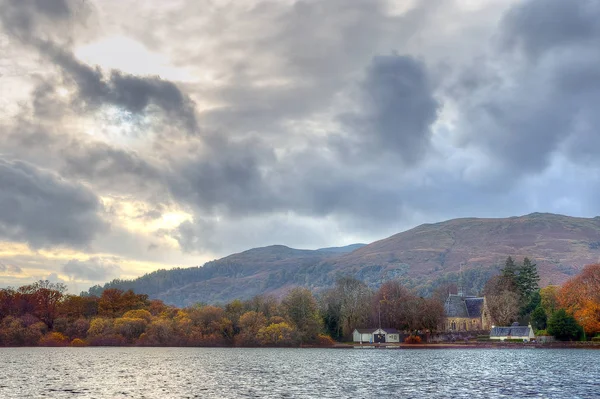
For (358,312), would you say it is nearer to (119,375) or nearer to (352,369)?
(352,369)

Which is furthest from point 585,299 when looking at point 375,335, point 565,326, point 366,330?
point 366,330

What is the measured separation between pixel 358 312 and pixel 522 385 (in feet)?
396

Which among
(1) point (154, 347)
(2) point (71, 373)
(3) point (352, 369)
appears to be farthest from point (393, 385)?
(1) point (154, 347)

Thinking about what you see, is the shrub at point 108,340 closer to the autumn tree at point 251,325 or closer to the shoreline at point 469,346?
the autumn tree at point 251,325

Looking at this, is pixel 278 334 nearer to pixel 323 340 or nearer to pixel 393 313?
pixel 323 340

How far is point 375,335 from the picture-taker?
623 feet

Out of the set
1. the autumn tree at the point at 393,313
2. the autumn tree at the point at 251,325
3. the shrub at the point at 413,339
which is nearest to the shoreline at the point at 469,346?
the shrub at the point at 413,339

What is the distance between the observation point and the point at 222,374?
3447 inches

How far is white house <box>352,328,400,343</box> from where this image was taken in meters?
189

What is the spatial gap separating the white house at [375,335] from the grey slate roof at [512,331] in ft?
98.0

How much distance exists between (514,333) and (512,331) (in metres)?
0.77

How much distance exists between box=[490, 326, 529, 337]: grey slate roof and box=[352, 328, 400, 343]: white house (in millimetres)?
29871

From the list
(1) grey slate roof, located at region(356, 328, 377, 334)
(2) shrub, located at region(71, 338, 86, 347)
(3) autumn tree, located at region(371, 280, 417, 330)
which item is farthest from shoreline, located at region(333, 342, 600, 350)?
(2) shrub, located at region(71, 338, 86, 347)

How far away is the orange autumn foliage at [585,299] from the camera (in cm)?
15738
